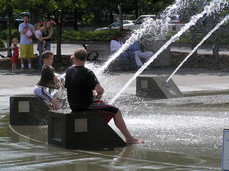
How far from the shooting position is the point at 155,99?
54.0ft

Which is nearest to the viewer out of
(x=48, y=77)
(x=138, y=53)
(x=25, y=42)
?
(x=48, y=77)

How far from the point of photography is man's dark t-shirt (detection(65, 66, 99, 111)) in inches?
379

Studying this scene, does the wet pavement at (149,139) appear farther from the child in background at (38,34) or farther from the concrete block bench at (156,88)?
the child in background at (38,34)

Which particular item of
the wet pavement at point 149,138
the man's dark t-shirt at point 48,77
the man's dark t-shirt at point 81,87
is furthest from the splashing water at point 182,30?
the man's dark t-shirt at point 81,87

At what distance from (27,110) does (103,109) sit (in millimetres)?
2918

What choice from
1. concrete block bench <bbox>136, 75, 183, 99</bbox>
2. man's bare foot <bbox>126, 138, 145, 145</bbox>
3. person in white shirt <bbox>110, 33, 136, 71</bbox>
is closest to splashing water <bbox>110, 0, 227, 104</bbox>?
concrete block bench <bbox>136, 75, 183, 99</bbox>

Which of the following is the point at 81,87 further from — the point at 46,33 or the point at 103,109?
the point at 46,33

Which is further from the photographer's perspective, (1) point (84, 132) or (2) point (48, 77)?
(2) point (48, 77)

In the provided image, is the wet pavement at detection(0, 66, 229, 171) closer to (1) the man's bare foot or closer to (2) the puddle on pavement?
(2) the puddle on pavement

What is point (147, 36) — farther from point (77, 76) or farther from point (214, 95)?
point (77, 76)

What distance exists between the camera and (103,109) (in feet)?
32.1

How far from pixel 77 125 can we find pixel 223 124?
356 centimetres

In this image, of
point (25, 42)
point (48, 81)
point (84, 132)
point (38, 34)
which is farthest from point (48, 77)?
point (25, 42)

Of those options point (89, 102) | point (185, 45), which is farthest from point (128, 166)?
point (185, 45)
